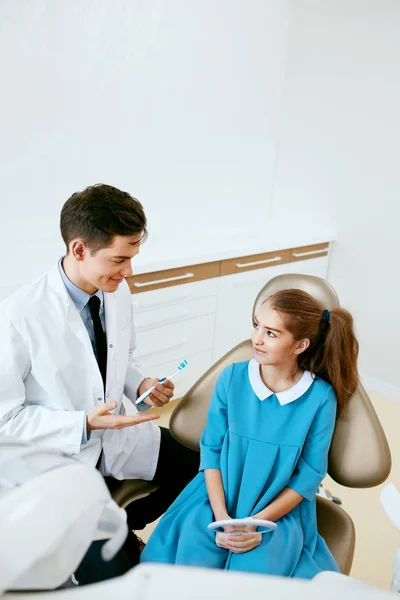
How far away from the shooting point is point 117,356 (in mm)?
1672

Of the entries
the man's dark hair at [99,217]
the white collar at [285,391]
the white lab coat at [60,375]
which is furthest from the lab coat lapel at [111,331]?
the white collar at [285,391]

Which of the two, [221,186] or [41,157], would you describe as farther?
[221,186]

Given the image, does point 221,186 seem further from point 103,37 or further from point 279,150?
point 103,37

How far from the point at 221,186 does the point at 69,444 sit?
2321 mm

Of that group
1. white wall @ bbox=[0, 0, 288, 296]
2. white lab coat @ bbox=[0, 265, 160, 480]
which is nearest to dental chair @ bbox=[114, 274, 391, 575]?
white lab coat @ bbox=[0, 265, 160, 480]

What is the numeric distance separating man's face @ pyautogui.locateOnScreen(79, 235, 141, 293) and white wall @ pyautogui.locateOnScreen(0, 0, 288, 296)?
0.85 meters

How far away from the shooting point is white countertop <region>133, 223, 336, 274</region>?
2801 mm

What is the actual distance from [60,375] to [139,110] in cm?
182

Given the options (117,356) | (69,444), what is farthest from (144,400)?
(69,444)

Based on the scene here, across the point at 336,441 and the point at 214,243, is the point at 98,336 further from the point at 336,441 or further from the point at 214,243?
the point at 214,243

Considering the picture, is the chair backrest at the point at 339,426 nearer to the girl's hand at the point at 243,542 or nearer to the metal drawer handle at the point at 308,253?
the girl's hand at the point at 243,542

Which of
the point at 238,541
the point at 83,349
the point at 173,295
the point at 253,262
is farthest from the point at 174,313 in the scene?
the point at 238,541

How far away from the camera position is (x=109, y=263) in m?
1.52

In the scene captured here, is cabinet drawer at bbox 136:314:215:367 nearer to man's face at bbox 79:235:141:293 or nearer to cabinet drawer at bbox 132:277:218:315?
cabinet drawer at bbox 132:277:218:315
